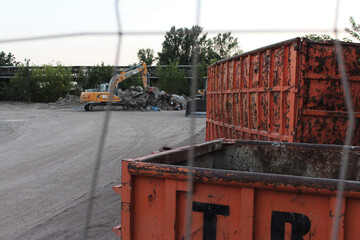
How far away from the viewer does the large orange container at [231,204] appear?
2068 millimetres

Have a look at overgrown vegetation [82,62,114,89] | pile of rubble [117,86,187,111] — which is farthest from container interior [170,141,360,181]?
overgrown vegetation [82,62,114,89]

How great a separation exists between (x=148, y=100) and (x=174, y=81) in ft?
46.3

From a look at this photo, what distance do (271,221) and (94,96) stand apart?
25205 millimetres

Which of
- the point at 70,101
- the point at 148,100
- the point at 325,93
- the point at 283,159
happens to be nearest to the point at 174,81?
the point at 70,101

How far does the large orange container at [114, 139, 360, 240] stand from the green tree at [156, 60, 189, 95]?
135 ft

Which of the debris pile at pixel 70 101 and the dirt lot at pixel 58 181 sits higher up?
the debris pile at pixel 70 101

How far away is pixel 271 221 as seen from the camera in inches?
86.4

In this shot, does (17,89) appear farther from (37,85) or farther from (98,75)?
(98,75)

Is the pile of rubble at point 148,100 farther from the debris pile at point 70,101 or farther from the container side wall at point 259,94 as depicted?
the container side wall at point 259,94

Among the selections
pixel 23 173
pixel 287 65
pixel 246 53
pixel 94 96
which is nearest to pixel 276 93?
pixel 287 65

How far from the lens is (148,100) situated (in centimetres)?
3011

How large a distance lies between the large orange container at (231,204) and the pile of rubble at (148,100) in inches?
1049

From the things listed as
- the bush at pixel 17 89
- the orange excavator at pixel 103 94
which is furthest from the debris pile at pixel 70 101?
the orange excavator at pixel 103 94

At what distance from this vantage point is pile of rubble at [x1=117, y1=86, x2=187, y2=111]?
95.5 feet
